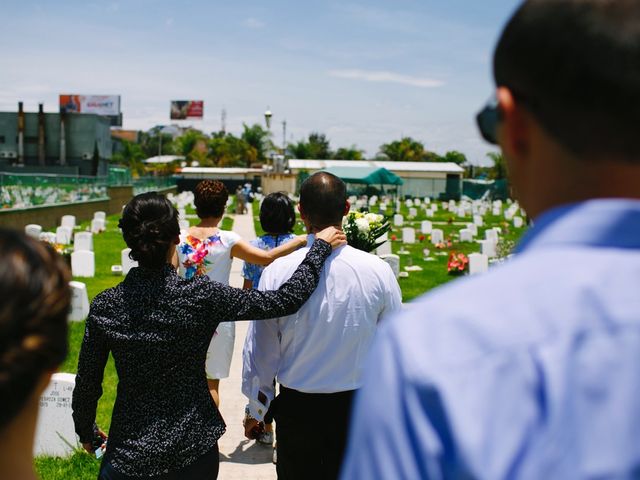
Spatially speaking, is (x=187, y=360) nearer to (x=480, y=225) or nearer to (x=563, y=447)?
(x=563, y=447)

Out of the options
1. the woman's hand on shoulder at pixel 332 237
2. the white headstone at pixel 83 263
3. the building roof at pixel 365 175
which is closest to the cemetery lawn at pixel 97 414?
the white headstone at pixel 83 263

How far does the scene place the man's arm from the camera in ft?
11.5

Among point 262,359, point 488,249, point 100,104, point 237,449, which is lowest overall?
point 237,449

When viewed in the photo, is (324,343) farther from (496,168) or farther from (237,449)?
(496,168)

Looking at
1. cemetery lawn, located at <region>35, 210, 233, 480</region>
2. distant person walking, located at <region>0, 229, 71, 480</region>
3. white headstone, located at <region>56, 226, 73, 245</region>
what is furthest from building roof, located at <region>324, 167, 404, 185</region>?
distant person walking, located at <region>0, 229, 71, 480</region>

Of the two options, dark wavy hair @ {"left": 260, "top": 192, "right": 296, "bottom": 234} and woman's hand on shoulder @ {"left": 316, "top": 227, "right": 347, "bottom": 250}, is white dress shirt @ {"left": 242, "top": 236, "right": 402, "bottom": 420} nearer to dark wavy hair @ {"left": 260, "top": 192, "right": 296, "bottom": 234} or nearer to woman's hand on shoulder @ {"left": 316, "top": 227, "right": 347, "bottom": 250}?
woman's hand on shoulder @ {"left": 316, "top": 227, "right": 347, "bottom": 250}

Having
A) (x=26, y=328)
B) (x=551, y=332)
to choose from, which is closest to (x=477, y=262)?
(x=26, y=328)

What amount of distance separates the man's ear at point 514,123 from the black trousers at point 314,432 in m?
2.47

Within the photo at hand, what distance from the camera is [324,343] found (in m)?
3.38

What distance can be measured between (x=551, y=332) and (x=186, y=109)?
375 ft

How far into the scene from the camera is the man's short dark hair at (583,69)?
95 centimetres

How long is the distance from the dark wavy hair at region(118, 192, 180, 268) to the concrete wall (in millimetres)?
13620

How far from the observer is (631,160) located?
993 millimetres

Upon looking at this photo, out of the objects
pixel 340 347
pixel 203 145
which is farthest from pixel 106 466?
pixel 203 145
